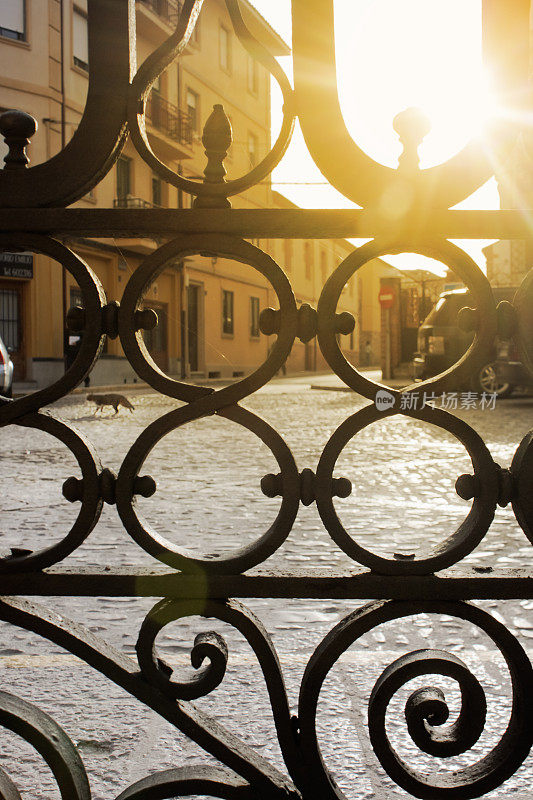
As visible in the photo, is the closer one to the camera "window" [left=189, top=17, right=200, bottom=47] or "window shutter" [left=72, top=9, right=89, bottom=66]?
"window" [left=189, top=17, right=200, bottom=47]

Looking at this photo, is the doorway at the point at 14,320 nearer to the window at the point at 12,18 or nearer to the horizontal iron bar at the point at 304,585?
the window at the point at 12,18

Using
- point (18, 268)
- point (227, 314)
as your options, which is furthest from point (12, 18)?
point (227, 314)

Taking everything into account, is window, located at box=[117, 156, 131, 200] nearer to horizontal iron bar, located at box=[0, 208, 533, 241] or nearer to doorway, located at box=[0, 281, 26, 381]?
doorway, located at box=[0, 281, 26, 381]

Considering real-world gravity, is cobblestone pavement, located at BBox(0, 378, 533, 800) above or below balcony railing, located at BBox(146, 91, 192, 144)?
below

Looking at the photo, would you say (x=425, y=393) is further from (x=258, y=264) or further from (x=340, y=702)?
(x=340, y=702)

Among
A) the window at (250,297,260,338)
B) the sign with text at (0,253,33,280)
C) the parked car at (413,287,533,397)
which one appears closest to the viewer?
the parked car at (413,287,533,397)

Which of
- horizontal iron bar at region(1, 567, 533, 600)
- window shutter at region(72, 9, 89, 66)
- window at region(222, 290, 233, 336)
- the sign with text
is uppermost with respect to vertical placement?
window shutter at region(72, 9, 89, 66)

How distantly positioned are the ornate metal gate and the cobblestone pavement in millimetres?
163

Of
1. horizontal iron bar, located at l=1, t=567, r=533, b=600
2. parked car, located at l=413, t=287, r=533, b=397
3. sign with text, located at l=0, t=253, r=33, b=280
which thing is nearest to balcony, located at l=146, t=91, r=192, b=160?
sign with text, located at l=0, t=253, r=33, b=280

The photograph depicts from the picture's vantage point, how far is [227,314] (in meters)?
25.0

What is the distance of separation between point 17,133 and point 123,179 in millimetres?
20457

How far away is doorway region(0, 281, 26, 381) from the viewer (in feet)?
60.4

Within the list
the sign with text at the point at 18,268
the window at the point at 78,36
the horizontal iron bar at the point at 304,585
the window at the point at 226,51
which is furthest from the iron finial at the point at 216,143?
the window at the point at 78,36

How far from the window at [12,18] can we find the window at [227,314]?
10.4m
